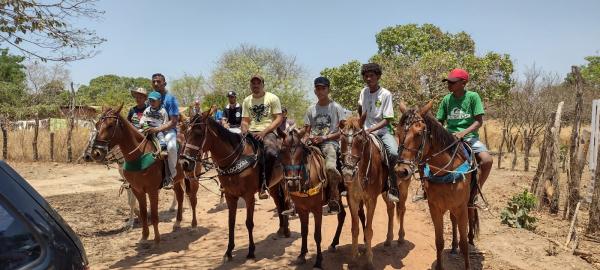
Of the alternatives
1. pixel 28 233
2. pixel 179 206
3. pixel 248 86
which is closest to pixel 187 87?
pixel 248 86

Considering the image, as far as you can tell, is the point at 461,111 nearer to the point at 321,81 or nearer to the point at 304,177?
the point at 321,81

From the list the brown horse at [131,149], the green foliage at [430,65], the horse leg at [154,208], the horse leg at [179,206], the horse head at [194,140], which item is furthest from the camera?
the green foliage at [430,65]

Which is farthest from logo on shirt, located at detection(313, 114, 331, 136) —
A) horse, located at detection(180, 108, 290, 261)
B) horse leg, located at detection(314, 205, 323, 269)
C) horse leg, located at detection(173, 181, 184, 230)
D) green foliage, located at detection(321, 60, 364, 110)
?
green foliage, located at detection(321, 60, 364, 110)

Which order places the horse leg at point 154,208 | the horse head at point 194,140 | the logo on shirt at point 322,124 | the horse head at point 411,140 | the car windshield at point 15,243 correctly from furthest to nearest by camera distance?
the horse leg at point 154,208
the logo on shirt at point 322,124
the horse head at point 194,140
the horse head at point 411,140
the car windshield at point 15,243

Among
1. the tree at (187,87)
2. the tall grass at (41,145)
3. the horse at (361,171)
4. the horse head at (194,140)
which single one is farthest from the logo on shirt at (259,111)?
the tree at (187,87)

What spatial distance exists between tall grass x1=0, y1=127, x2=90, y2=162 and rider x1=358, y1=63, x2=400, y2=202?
1568 cm

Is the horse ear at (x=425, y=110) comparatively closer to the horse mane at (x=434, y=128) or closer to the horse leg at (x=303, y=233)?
the horse mane at (x=434, y=128)

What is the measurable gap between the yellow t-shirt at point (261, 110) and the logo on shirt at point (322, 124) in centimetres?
78

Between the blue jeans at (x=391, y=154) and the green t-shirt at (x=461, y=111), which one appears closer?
the green t-shirt at (x=461, y=111)

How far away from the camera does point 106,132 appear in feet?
21.0

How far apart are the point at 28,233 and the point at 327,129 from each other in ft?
15.3

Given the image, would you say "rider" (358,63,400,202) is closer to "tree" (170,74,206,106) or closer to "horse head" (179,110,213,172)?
"horse head" (179,110,213,172)

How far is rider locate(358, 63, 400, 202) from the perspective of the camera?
20.1 feet

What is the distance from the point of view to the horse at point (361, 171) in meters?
5.25
